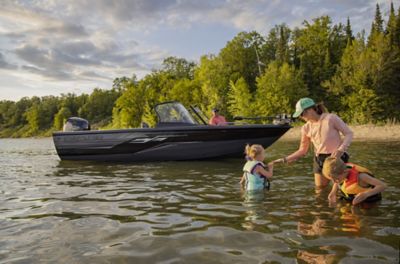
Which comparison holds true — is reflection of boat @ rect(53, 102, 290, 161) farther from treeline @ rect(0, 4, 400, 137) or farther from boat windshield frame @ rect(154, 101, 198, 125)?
treeline @ rect(0, 4, 400, 137)

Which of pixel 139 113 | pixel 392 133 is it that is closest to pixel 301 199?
pixel 392 133

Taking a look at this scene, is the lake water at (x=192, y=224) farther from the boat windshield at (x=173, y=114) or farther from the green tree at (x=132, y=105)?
the green tree at (x=132, y=105)

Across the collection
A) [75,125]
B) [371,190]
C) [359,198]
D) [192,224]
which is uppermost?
[75,125]

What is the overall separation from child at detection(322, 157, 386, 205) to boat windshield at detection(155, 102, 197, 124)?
7.28 meters

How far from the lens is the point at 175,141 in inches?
452

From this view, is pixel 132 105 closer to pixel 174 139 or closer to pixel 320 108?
pixel 174 139

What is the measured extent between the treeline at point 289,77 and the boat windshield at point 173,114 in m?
30.7

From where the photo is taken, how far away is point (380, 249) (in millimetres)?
3254

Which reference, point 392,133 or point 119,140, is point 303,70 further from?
point 119,140

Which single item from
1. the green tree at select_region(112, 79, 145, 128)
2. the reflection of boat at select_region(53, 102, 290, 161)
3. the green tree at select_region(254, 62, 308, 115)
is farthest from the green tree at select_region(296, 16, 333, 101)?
the reflection of boat at select_region(53, 102, 290, 161)

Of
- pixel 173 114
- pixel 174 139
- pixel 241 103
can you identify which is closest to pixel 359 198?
pixel 174 139

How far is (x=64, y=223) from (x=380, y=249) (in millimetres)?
3743

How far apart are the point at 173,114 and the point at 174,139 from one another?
932 millimetres

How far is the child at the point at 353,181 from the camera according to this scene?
476 cm
